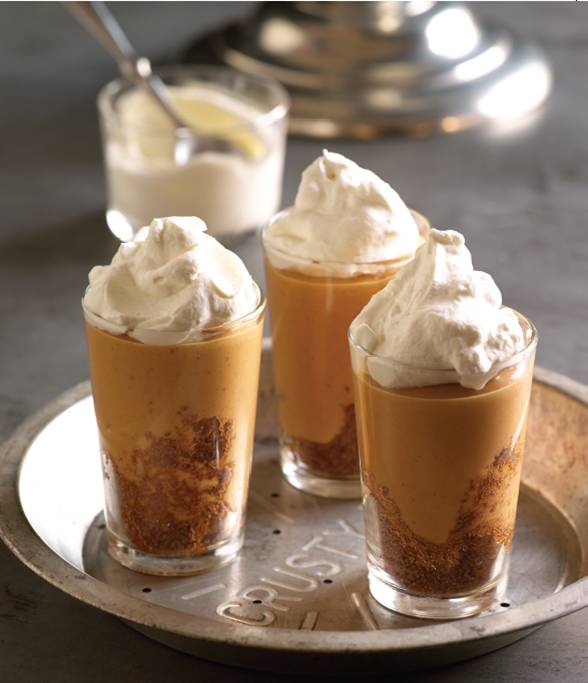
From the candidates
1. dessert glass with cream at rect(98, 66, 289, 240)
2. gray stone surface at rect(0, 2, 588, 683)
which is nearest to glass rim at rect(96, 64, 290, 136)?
dessert glass with cream at rect(98, 66, 289, 240)

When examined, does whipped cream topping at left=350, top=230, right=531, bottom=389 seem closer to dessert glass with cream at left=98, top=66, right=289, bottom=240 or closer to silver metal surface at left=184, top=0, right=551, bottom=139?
dessert glass with cream at left=98, top=66, right=289, bottom=240

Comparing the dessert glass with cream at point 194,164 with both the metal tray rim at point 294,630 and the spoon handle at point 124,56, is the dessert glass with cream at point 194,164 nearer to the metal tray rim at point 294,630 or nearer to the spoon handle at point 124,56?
the spoon handle at point 124,56

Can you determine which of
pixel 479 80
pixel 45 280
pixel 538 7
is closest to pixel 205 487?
pixel 45 280

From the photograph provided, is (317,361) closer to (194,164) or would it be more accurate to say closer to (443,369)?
(443,369)

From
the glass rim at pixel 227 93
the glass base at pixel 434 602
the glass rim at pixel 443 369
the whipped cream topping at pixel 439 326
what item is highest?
the whipped cream topping at pixel 439 326

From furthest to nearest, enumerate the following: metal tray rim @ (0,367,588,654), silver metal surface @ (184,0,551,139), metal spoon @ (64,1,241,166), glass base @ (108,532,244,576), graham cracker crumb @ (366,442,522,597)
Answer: silver metal surface @ (184,0,551,139)
metal spoon @ (64,1,241,166)
glass base @ (108,532,244,576)
graham cracker crumb @ (366,442,522,597)
metal tray rim @ (0,367,588,654)

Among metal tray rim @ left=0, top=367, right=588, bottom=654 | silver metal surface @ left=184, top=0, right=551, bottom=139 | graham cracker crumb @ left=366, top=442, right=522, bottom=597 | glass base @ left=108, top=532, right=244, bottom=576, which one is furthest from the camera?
silver metal surface @ left=184, top=0, right=551, bottom=139

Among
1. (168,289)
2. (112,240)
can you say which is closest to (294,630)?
(168,289)

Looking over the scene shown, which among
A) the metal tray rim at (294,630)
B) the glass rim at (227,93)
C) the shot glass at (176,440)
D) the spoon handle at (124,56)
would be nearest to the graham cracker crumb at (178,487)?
the shot glass at (176,440)

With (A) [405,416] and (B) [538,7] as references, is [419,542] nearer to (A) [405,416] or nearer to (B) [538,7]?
(A) [405,416]
